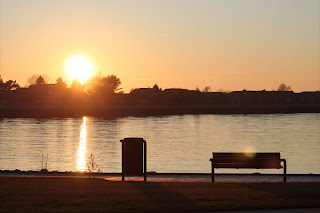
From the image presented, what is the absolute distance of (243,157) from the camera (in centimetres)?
1825

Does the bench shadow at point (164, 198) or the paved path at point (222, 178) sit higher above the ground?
the bench shadow at point (164, 198)

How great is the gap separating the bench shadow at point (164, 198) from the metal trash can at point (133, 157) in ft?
6.71

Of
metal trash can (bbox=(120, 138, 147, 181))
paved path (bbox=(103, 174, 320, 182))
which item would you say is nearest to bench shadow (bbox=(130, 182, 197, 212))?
metal trash can (bbox=(120, 138, 147, 181))

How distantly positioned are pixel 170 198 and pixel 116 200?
1.24m

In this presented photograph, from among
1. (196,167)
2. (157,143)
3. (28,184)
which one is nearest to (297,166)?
(196,167)

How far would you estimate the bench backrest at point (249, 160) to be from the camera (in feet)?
59.6

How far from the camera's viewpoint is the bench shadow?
12766 millimetres

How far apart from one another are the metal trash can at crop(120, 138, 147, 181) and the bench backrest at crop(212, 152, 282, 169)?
86.2 inches

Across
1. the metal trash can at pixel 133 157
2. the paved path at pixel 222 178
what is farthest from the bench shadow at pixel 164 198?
the paved path at pixel 222 178

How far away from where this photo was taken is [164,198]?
1398 centimetres

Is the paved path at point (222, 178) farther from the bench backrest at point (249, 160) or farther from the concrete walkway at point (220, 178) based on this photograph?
the bench backrest at point (249, 160)

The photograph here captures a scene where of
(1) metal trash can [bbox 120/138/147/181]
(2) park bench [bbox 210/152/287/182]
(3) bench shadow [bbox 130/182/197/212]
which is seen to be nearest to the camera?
(3) bench shadow [bbox 130/182/197/212]

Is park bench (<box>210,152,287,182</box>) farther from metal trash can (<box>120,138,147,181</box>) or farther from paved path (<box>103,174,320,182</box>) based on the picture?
metal trash can (<box>120,138,147,181</box>)

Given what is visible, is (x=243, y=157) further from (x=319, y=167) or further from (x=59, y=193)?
(x=319, y=167)
